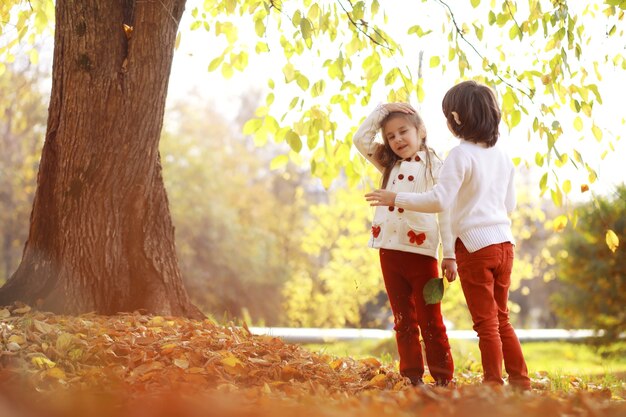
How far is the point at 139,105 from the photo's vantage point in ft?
14.3

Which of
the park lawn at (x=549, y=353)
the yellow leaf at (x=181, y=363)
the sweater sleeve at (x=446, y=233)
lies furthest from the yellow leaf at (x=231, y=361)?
the park lawn at (x=549, y=353)

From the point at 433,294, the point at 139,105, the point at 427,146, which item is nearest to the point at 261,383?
the point at 433,294

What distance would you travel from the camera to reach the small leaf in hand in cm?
352

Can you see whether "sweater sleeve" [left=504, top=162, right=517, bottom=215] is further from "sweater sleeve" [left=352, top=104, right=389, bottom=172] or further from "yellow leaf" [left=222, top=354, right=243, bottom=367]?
"yellow leaf" [left=222, top=354, right=243, bottom=367]

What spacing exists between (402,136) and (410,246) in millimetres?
578

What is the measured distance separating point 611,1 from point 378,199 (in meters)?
1.63

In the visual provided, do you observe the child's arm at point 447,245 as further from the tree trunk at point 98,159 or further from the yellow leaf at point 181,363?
the tree trunk at point 98,159

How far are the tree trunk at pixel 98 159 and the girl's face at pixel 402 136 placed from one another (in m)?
1.54

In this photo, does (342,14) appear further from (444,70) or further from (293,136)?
(293,136)

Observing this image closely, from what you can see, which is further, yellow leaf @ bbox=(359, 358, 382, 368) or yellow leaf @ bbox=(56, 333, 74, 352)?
yellow leaf @ bbox=(359, 358, 382, 368)

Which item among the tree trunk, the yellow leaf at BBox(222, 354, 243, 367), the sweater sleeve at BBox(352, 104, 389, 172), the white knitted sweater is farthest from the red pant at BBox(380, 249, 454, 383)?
the tree trunk

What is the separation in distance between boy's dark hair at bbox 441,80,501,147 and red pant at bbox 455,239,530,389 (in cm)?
53

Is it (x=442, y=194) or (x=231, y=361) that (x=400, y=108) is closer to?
(x=442, y=194)

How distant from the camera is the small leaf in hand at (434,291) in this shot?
3.52 meters
